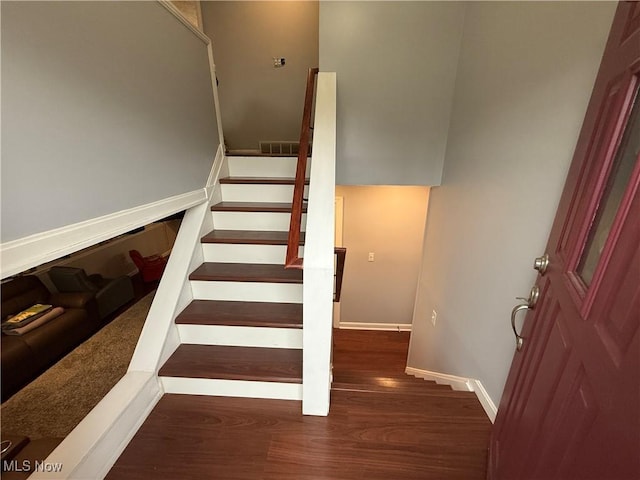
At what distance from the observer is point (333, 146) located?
67.8 inches

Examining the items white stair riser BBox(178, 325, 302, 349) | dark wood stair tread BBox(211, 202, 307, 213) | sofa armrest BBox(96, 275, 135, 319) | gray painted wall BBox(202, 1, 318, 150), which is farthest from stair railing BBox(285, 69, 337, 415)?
sofa armrest BBox(96, 275, 135, 319)

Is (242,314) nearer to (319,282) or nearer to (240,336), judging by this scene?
(240,336)

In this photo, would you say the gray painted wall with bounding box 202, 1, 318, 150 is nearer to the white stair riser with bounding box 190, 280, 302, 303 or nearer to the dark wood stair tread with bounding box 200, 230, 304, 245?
the dark wood stair tread with bounding box 200, 230, 304, 245

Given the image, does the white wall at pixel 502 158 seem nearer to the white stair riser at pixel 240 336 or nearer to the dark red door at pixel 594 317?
the dark red door at pixel 594 317

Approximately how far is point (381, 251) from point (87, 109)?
347 cm

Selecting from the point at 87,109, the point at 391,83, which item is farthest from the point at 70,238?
the point at 391,83

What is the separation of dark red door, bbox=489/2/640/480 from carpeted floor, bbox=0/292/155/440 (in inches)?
114

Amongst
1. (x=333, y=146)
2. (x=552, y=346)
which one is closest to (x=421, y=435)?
(x=552, y=346)

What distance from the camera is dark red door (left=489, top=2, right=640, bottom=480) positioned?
577 mm

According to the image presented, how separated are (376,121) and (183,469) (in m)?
2.69

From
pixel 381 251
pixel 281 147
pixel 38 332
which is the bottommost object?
pixel 38 332

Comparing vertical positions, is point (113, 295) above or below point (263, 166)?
below

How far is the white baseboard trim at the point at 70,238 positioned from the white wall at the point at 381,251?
2643 mm

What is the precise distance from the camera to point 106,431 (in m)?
1.30
